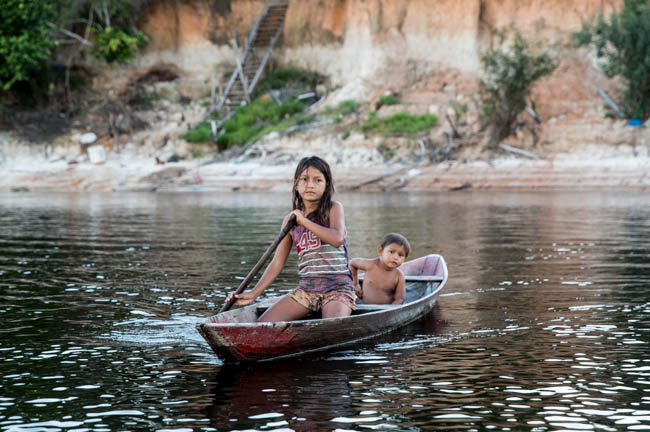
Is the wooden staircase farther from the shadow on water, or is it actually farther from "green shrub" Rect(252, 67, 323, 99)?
the shadow on water

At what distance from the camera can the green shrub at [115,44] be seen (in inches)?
1244

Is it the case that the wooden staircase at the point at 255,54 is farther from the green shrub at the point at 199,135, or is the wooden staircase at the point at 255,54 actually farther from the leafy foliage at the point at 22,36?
the leafy foliage at the point at 22,36

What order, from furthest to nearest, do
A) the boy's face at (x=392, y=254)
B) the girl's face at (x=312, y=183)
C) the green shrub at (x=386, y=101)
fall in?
the green shrub at (x=386, y=101)
the boy's face at (x=392, y=254)
the girl's face at (x=312, y=183)

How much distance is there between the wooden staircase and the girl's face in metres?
25.9

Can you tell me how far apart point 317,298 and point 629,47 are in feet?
72.4

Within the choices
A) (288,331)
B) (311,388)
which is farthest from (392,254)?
(311,388)

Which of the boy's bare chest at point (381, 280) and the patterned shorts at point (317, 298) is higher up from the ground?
the patterned shorts at point (317, 298)

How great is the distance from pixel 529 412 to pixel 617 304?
12.1 feet

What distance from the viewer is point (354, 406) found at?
5293 mm

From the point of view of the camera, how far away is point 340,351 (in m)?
6.77

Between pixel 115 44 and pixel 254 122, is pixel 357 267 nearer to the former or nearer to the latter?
pixel 254 122

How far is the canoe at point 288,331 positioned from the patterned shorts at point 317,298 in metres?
0.11

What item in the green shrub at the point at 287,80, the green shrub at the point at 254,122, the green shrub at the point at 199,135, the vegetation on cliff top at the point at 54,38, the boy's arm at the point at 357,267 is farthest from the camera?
the green shrub at the point at 287,80

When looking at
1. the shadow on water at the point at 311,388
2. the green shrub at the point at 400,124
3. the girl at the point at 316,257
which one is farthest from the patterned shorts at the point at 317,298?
the green shrub at the point at 400,124
